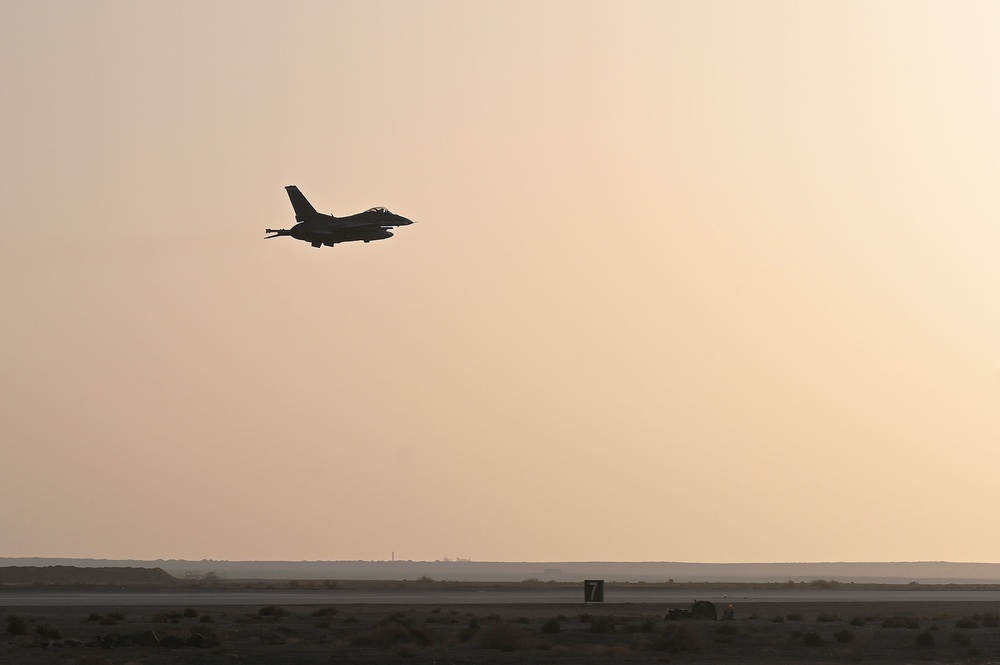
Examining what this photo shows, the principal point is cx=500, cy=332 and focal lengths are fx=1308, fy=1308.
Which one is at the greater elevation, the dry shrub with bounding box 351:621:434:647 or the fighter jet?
the fighter jet

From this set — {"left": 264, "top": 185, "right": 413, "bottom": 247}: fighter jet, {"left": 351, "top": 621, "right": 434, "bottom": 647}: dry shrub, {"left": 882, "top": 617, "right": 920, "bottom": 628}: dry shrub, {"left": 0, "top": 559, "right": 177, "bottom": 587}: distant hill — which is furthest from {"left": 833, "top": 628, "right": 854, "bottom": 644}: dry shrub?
{"left": 0, "top": 559, "right": 177, "bottom": 587}: distant hill

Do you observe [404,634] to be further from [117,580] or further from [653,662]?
[117,580]

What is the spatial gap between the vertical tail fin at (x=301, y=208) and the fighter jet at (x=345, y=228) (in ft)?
0.53

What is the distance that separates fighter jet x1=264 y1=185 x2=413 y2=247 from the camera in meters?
73.7

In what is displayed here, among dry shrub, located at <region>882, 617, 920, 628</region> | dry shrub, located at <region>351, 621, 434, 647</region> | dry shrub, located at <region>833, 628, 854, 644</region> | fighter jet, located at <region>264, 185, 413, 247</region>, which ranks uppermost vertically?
fighter jet, located at <region>264, 185, 413, 247</region>

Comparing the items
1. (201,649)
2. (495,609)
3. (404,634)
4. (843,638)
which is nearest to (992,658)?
(843,638)

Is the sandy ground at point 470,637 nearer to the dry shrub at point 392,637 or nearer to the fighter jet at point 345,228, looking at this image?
the dry shrub at point 392,637

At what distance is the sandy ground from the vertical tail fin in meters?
22.1

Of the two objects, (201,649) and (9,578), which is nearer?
(201,649)

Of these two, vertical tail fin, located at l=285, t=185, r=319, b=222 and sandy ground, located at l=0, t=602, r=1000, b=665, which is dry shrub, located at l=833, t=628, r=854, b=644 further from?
vertical tail fin, located at l=285, t=185, r=319, b=222

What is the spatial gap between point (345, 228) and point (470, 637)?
2648cm

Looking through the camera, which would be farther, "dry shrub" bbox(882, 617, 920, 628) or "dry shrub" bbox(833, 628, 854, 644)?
"dry shrub" bbox(882, 617, 920, 628)

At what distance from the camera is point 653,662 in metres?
48.2

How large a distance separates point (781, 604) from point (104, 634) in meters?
47.7
